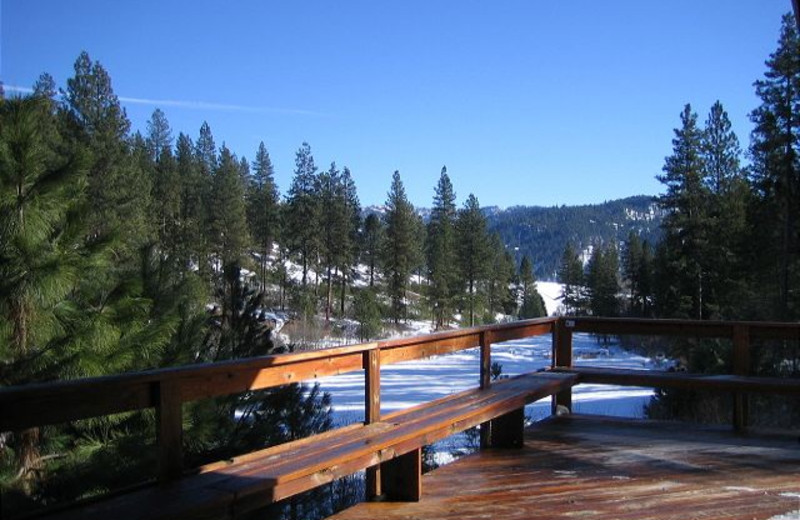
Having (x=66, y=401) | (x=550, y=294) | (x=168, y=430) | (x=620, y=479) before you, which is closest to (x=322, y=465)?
(x=168, y=430)

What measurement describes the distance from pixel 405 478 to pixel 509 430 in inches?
64.5

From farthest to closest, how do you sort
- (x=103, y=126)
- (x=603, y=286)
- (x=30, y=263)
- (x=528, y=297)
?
(x=528, y=297)
(x=603, y=286)
(x=103, y=126)
(x=30, y=263)

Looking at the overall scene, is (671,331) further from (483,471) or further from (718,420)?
(718,420)

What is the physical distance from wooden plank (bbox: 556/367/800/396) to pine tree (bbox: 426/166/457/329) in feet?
153

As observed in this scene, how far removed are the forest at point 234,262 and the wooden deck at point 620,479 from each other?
8.09ft

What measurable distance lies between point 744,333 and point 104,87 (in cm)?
3163

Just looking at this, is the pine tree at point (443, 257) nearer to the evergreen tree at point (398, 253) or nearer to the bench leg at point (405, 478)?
the evergreen tree at point (398, 253)

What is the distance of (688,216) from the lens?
110 ft

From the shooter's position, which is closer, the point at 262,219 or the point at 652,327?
the point at 652,327

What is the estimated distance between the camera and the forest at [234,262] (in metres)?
4.86

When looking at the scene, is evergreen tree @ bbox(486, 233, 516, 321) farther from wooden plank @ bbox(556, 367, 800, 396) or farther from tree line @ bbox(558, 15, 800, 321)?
wooden plank @ bbox(556, 367, 800, 396)

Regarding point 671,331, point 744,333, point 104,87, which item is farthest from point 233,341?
point 104,87

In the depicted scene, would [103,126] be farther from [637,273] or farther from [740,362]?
[637,273]

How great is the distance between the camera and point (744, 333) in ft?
20.0
